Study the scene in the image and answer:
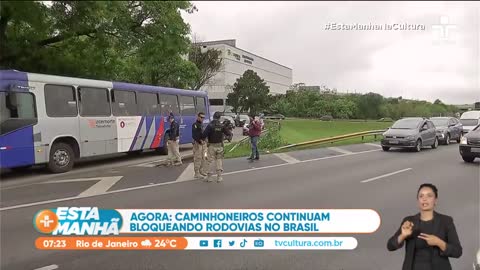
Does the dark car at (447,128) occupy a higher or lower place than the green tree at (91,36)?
lower

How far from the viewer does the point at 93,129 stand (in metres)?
6.63

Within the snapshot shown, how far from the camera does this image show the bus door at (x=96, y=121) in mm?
3490

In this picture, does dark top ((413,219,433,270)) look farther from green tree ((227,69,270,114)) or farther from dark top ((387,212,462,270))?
green tree ((227,69,270,114))

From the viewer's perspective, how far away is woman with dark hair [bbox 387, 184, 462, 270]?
2.41 metres

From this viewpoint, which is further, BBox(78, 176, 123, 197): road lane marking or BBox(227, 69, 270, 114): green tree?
BBox(78, 176, 123, 197): road lane marking

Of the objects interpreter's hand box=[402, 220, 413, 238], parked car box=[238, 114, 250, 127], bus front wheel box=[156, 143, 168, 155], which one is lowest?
bus front wheel box=[156, 143, 168, 155]

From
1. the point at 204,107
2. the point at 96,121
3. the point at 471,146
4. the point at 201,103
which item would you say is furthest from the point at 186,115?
the point at 96,121

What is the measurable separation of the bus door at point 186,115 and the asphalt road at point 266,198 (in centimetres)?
353

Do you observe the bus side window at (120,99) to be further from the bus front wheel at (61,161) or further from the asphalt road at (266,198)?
the bus front wheel at (61,161)

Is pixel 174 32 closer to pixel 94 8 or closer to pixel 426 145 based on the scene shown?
pixel 94 8

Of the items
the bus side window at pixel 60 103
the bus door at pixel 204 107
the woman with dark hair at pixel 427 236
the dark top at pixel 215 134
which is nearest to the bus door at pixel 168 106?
the bus door at pixel 204 107

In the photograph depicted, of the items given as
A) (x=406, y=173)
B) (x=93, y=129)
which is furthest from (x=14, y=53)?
(x=406, y=173)

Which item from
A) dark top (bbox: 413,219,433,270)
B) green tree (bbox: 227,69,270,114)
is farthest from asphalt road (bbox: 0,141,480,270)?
green tree (bbox: 227,69,270,114)

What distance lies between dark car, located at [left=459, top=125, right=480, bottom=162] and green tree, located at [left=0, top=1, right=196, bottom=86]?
515 inches
